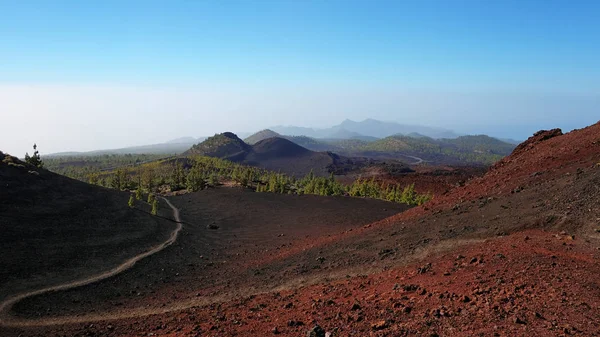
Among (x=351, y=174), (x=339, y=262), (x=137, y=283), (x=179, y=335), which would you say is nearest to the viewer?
(x=179, y=335)

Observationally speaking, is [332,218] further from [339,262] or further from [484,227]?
[484,227]

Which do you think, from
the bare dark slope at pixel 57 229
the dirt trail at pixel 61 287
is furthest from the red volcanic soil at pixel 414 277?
the bare dark slope at pixel 57 229

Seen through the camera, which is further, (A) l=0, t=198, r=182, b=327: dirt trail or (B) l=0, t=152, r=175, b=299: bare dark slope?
(B) l=0, t=152, r=175, b=299: bare dark slope

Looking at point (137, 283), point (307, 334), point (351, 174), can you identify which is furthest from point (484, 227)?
point (351, 174)

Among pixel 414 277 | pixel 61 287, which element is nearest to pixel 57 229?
pixel 61 287

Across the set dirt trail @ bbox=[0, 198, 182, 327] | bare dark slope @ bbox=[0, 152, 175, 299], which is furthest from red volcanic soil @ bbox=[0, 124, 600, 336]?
bare dark slope @ bbox=[0, 152, 175, 299]

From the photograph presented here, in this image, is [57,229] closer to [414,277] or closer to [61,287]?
[61,287]

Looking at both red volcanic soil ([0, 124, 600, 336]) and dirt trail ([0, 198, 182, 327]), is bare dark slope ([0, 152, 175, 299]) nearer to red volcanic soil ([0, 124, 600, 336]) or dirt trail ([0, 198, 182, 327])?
dirt trail ([0, 198, 182, 327])

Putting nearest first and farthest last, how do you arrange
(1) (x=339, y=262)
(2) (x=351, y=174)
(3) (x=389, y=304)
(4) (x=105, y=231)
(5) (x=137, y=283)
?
(3) (x=389, y=304)
(1) (x=339, y=262)
(5) (x=137, y=283)
(4) (x=105, y=231)
(2) (x=351, y=174)
